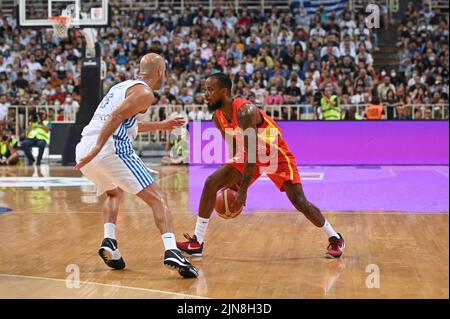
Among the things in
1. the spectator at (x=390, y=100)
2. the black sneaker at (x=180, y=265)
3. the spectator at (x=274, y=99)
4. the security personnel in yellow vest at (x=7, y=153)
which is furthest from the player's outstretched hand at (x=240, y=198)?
the spectator at (x=274, y=99)

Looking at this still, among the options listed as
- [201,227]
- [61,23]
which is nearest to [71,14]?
[61,23]

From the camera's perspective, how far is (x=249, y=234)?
8.23 meters

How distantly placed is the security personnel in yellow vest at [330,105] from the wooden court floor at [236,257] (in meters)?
8.88

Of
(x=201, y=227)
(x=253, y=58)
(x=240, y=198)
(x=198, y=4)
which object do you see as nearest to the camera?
(x=240, y=198)

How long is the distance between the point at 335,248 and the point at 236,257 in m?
0.89

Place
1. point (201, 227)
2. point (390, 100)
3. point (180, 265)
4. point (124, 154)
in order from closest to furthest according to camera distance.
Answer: point (180, 265) < point (124, 154) < point (201, 227) < point (390, 100)

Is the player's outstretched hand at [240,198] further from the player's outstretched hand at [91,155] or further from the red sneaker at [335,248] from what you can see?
the player's outstretched hand at [91,155]

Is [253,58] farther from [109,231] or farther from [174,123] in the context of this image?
[109,231]

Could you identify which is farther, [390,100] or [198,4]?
[198,4]

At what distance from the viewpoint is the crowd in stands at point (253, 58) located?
68.6 feet

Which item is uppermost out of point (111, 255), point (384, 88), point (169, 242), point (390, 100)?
point (384, 88)

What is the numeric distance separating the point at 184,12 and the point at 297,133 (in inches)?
368

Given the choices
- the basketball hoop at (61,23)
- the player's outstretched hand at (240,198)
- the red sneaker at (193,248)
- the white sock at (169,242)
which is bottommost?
the red sneaker at (193,248)

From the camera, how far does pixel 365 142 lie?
60.6 ft
